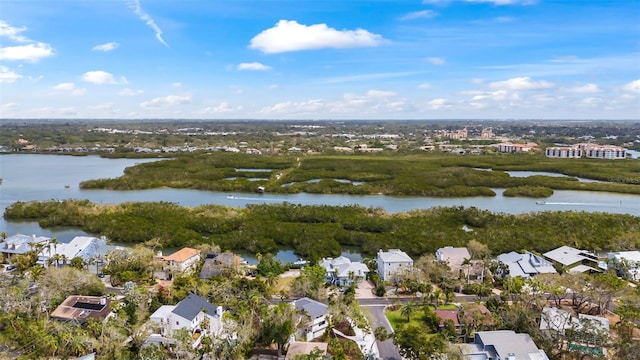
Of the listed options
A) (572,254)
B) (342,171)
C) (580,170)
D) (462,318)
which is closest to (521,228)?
(572,254)

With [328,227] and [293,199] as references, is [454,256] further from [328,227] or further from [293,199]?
[293,199]

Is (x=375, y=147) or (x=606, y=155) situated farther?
(x=375, y=147)

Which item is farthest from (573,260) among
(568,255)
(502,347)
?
(502,347)

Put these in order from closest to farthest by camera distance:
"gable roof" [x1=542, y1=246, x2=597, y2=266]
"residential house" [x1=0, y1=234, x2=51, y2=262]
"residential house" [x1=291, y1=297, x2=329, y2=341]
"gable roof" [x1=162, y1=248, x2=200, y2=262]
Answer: "residential house" [x1=291, y1=297, x2=329, y2=341] < "gable roof" [x1=162, y1=248, x2=200, y2=262] < "gable roof" [x1=542, y1=246, x2=597, y2=266] < "residential house" [x1=0, y1=234, x2=51, y2=262]

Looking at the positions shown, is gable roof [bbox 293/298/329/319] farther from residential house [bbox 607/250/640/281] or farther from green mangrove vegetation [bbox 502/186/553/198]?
green mangrove vegetation [bbox 502/186/553/198]

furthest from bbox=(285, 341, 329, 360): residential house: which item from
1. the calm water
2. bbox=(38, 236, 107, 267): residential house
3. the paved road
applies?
the calm water

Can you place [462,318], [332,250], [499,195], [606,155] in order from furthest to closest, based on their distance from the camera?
[606,155] → [499,195] → [332,250] → [462,318]

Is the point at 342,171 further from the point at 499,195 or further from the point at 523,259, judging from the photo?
the point at 523,259
